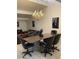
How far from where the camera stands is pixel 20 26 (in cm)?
1078

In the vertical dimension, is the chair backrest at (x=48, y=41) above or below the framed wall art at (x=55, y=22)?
below

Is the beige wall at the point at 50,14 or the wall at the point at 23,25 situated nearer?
the beige wall at the point at 50,14

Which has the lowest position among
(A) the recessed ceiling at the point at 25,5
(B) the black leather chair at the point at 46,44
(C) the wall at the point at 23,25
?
(B) the black leather chair at the point at 46,44

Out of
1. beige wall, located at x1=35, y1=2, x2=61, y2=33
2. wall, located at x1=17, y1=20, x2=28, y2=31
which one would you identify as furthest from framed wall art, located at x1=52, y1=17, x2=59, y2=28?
wall, located at x1=17, y1=20, x2=28, y2=31

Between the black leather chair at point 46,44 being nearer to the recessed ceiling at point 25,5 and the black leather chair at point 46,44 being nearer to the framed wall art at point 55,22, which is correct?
the recessed ceiling at point 25,5

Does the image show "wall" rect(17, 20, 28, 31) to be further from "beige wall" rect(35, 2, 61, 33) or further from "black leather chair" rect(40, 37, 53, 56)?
"black leather chair" rect(40, 37, 53, 56)

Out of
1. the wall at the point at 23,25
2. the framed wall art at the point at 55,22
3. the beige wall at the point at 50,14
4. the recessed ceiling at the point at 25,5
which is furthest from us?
the wall at the point at 23,25

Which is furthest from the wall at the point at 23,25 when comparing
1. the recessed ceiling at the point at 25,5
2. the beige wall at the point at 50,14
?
the recessed ceiling at the point at 25,5

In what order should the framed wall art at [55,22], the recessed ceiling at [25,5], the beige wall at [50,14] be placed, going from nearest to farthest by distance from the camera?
the recessed ceiling at [25,5] < the beige wall at [50,14] < the framed wall art at [55,22]
